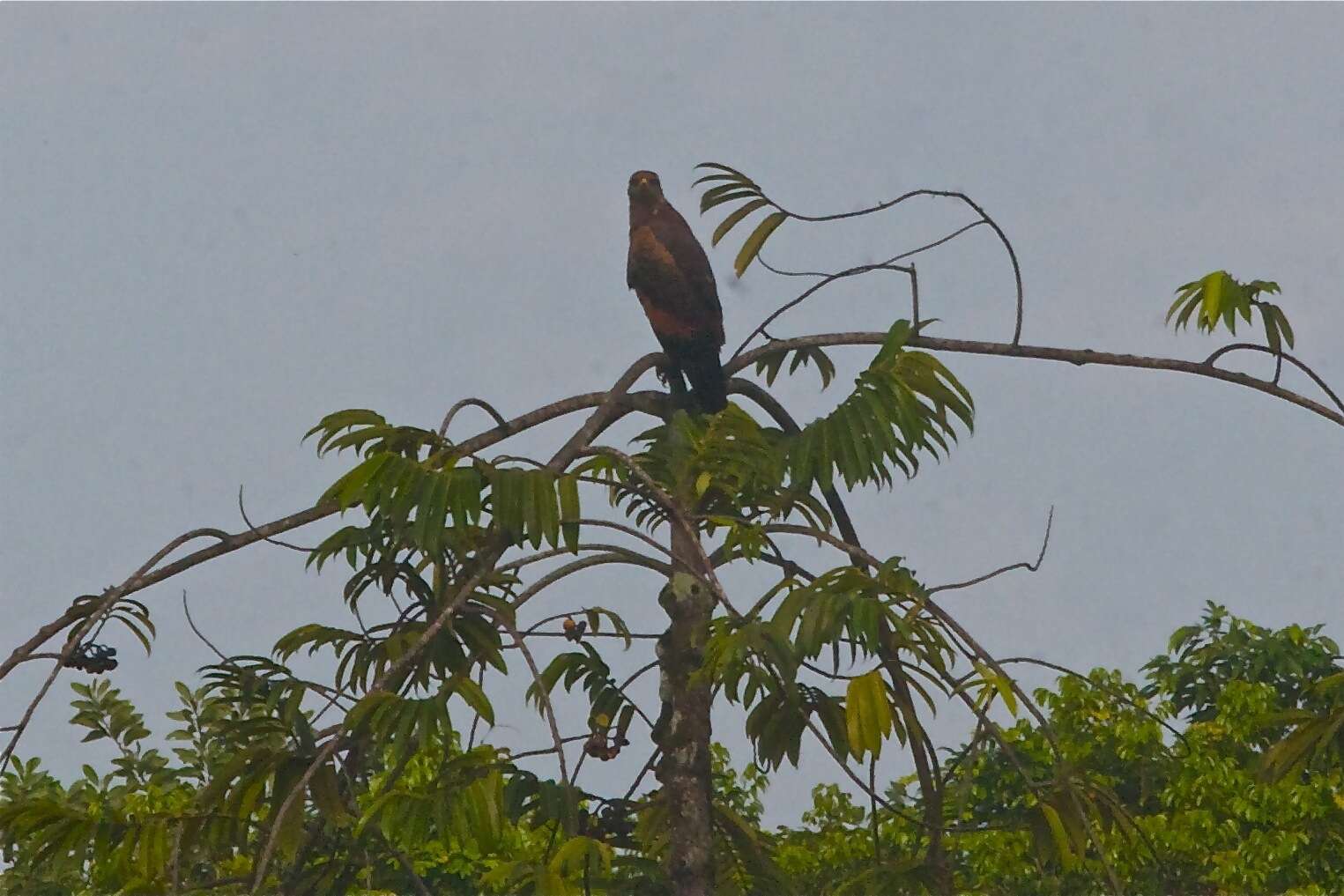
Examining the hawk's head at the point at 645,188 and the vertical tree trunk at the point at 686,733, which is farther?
the hawk's head at the point at 645,188

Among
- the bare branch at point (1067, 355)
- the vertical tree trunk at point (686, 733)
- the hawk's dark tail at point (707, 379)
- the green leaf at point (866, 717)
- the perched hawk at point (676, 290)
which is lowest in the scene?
the green leaf at point (866, 717)

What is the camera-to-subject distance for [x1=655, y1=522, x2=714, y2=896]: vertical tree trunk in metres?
4.33

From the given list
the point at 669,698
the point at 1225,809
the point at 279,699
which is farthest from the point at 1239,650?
the point at 279,699

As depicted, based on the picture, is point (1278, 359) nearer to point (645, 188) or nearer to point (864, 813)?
point (645, 188)

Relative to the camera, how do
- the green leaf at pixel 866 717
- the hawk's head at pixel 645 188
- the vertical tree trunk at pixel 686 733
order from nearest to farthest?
the green leaf at pixel 866 717 → the vertical tree trunk at pixel 686 733 → the hawk's head at pixel 645 188

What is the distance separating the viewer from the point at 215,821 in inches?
157

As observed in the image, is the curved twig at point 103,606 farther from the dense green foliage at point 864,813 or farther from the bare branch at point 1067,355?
the bare branch at point 1067,355

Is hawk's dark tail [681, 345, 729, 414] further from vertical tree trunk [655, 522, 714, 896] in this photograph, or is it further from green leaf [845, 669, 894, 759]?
green leaf [845, 669, 894, 759]

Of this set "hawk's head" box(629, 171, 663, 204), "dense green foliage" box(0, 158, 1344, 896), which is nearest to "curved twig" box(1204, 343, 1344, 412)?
"dense green foliage" box(0, 158, 1344, 896)

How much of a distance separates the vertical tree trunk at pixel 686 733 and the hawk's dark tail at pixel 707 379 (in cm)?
68

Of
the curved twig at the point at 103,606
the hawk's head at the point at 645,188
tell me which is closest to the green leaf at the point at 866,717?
the curved twig at the point at 103,606

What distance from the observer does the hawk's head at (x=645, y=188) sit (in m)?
6.21

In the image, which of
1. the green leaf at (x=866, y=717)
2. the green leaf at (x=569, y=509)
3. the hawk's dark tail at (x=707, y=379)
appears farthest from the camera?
the hawk's dark tail at (x=707, y=379)

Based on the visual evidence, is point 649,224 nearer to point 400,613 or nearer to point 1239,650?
point 400,613
